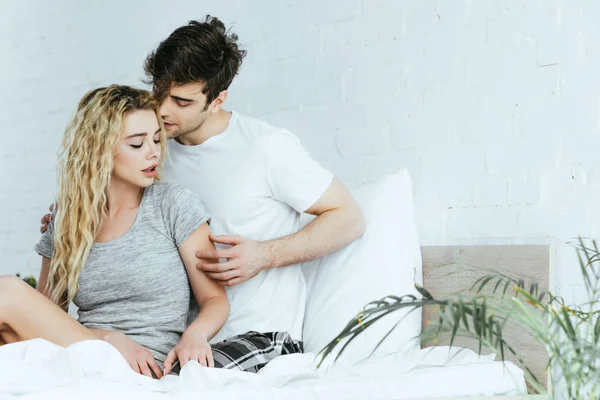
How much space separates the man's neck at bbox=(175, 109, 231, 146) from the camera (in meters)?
2.32

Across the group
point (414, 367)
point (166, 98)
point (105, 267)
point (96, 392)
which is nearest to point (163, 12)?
point (166, 98)

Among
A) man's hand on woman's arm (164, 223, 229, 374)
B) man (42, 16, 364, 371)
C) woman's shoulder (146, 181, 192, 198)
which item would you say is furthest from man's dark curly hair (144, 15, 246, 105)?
man's hand on woman's arm (164, 223, 229, 374)

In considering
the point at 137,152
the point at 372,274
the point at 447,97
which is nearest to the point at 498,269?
the point at 372,274

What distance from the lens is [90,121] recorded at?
2.10 m

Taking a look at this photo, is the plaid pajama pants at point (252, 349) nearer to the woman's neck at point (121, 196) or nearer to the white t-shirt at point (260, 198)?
the white t-shirt at point (260, 198)

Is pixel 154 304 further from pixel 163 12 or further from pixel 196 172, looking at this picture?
pixel 163 12

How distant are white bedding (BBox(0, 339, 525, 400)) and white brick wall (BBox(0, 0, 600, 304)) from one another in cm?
59

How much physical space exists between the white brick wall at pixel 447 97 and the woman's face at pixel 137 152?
0.73m

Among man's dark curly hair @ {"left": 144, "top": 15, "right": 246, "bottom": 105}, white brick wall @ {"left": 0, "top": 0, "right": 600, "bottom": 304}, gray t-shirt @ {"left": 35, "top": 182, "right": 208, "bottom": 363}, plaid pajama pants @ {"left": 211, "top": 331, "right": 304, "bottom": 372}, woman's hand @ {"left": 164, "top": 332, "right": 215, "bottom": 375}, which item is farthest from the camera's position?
man's dark curly hair @ {"left": 144, "top": 15, "right": 246, "bottom": 105}

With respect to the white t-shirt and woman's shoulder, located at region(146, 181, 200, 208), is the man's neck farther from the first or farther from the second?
woman's shoulder, located at region(146, 181, 200, 208)

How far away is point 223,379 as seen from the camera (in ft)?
5.26

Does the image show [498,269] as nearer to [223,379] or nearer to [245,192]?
[245,192]

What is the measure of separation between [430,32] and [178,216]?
3.12 feet

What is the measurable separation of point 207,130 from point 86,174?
39cm
